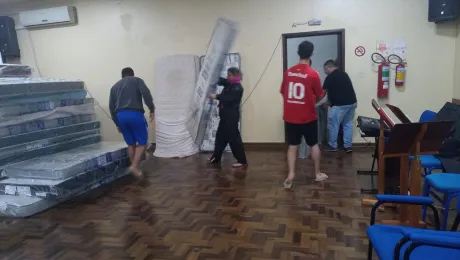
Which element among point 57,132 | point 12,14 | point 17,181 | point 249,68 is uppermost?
point 12,14

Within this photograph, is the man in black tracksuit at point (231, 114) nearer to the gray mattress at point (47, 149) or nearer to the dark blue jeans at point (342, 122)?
the dark blue jeans at point (342, 122)

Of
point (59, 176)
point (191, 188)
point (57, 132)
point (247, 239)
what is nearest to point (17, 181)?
point (59, 176)

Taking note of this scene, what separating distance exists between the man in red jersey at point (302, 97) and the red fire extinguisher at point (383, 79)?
210cm

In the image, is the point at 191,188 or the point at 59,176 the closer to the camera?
the point at 59,176

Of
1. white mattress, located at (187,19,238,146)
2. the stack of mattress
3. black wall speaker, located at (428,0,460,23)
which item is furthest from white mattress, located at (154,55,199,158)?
black wall speaker, located at (428,0,460,23)

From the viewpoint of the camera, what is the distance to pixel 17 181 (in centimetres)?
353

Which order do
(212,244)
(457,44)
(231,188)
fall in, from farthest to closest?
(457,44) → (231,188) → (212,244)

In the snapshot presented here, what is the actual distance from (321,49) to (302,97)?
270cm

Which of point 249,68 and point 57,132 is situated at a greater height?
point 249,68

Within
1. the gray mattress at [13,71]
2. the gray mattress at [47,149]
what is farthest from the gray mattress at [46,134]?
the gray mattress at [13,71]

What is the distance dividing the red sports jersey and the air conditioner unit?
181 inches

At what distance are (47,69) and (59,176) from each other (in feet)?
13.1

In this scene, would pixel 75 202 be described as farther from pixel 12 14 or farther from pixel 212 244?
pixel 12 14

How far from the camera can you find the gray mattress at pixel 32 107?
371 cm
